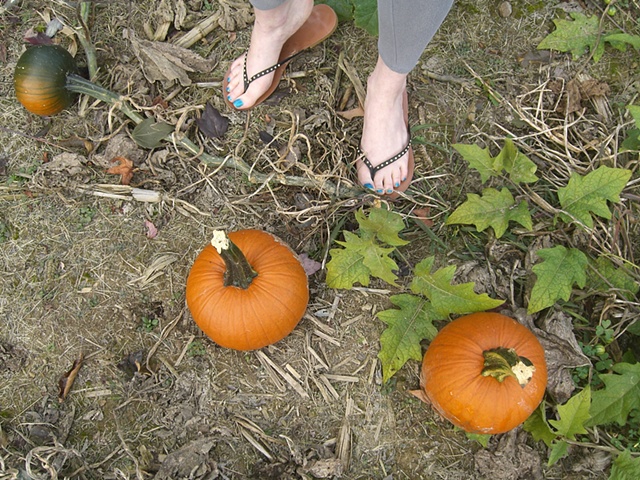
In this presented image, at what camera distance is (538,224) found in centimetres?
275

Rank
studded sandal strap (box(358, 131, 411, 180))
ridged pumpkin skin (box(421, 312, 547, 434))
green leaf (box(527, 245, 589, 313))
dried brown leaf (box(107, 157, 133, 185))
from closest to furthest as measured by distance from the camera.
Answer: ridged pumpkin skin (box(421, 312, 547, 434)) → green leaf (box(527, 245, 589, 313)) → studded sandal strap (box(358, 131, 411, 180)) → dried brown leaf (box(107, 157, 133, 185))

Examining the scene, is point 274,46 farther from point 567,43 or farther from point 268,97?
point 567,43

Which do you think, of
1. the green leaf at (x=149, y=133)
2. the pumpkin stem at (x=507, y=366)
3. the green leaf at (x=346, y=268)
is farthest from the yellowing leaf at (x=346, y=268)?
the green leaf at (x=149, y=133)

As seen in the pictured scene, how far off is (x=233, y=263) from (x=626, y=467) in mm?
2037

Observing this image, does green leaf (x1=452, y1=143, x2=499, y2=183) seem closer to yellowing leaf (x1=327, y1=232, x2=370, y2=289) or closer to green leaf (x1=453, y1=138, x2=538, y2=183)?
green leaf (x1=453, y1=138, x2=538, y2=183)

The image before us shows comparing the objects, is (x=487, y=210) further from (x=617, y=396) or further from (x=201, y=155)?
(x=201, y=155)

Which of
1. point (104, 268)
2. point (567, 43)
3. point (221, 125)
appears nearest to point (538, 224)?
point (567, 43)

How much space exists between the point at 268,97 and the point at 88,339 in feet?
5.56

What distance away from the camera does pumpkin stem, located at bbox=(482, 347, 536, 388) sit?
80.7 inches

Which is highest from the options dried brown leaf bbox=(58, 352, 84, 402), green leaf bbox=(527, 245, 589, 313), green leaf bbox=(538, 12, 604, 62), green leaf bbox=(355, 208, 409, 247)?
green leaf bbox=(538, 12, 604, 62)

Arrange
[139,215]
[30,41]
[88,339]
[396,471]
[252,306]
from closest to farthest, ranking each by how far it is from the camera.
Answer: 1. [252,306]
2. [396,471]
3. [88,339]
4. [139,215]
5. [30,41]

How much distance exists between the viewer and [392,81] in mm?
2377

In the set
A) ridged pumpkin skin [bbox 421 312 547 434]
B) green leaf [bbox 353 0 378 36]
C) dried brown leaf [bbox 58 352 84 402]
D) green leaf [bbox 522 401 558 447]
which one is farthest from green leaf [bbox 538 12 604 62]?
dried brown leaf [bbox 58 352 84 402]

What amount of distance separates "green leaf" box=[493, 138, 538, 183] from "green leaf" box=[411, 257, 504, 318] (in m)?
0.64
